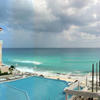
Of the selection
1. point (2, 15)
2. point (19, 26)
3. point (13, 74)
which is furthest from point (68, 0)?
point (19, 26)

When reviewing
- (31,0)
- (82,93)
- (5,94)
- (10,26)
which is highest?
(31,0)

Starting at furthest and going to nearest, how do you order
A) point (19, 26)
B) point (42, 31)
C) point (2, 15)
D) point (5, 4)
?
point (42, 31)
point (19, 26)
point (2, 15)
point (5, 4)

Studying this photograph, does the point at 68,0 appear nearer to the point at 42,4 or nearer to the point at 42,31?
the point at 42,4

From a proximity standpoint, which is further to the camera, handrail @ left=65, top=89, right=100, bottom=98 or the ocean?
the ocean

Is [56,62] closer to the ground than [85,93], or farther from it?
closer to the ground

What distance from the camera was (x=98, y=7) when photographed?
11.9 meters

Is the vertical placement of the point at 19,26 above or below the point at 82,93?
above

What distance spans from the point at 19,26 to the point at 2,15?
18.5ft

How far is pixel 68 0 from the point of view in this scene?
9961mm

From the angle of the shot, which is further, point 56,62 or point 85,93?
point 56,62

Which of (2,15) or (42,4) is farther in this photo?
(2,15)

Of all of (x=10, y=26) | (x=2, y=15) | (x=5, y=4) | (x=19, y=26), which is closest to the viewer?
(x=5, y=4)

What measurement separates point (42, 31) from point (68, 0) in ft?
32.5

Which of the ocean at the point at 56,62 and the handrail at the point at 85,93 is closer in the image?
the handrail at the point at 85,93
